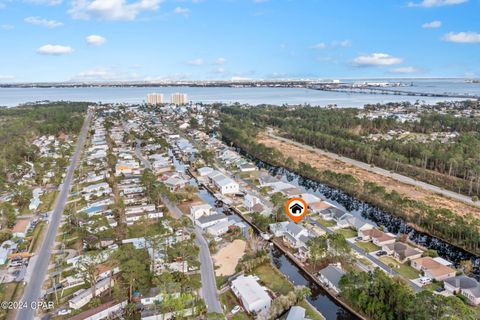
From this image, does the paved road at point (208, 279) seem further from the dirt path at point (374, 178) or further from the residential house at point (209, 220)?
the dirt path at point (374, 178)

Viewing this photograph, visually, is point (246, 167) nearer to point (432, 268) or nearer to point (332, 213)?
point (332, 213)

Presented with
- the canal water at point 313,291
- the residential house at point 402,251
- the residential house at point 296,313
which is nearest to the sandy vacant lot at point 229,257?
the canal water at point 313,291

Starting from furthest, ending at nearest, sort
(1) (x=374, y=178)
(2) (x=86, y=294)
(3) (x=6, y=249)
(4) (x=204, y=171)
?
(4) (x=204, y=171)
(1) (x=374, y=178)
(3) (x=6, y=249)
(2) (x=86, y=294)

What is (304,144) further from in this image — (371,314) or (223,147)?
(371,314)

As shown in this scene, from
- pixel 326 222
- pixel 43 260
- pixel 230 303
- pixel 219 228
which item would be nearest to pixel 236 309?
pixel 230 303

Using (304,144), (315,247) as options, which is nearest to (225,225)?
(315,247)

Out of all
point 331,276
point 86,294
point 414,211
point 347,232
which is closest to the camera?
point 86,294

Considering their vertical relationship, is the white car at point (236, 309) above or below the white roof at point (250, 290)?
below
